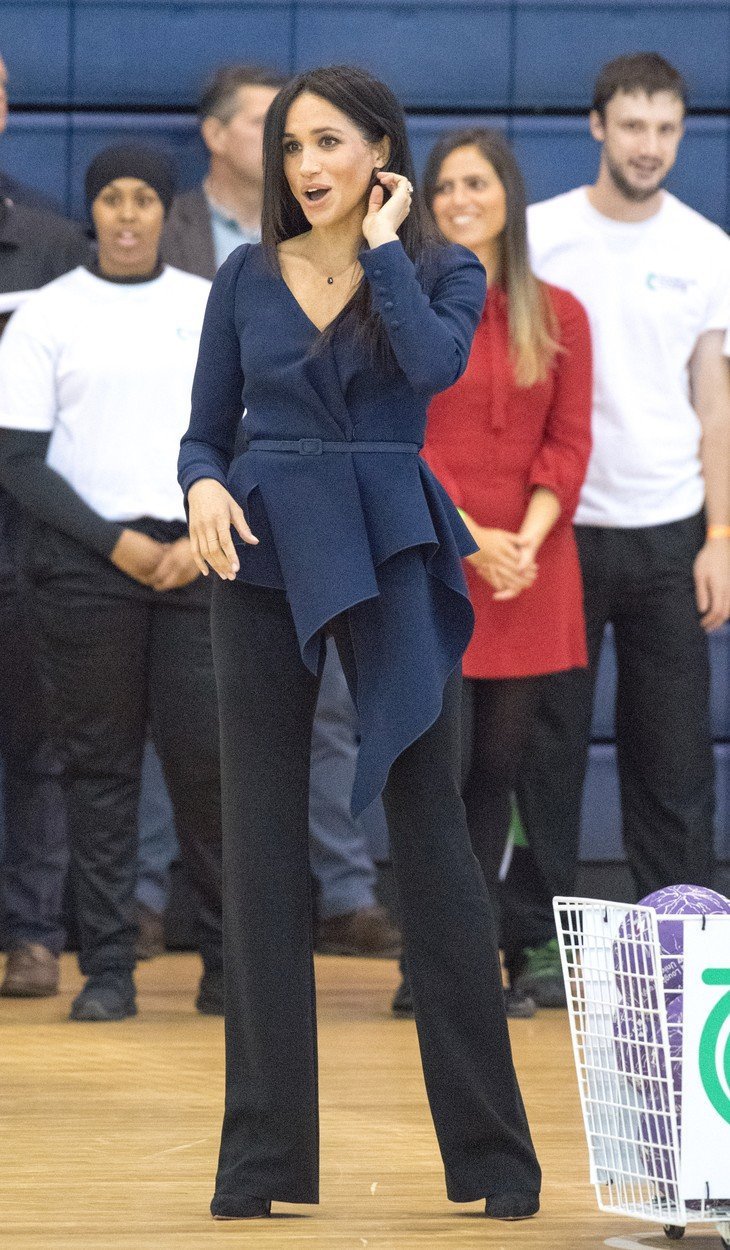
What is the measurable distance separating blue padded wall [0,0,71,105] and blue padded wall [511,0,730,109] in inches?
41.2

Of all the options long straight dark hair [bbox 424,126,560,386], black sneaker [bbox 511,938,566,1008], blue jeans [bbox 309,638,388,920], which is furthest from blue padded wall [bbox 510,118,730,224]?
black sneaker [bbox 511,938,566,1008]

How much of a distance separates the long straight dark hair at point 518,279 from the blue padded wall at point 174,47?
1.14 metres

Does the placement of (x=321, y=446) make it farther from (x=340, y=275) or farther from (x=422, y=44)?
(x=422, y=44)

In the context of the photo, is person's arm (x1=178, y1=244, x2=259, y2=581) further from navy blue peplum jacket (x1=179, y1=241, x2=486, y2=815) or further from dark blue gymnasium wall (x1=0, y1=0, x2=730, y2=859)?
dark blue gymnasium wall (x1=0, y1=0, x2=730, y2=859)

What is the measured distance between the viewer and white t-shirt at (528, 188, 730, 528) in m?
3.79

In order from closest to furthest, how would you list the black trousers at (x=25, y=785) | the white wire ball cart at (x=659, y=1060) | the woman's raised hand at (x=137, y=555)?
the white wire ball cart at (x=659, y=1060) < the woman's raised hand at (x=137, y=555) < the black trousers at (x=25, y=785)

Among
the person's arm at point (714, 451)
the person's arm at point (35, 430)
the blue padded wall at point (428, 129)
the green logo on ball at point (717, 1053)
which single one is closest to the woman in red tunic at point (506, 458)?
the person's arm at point (714, 451)

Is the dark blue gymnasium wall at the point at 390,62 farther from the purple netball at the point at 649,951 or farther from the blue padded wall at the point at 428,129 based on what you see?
the purple netball at the point at 649,951

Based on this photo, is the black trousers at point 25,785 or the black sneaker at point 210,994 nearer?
the black sneaker at point 210,994

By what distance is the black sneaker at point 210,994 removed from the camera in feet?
11.9

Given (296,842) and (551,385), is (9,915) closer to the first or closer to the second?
(551,385)

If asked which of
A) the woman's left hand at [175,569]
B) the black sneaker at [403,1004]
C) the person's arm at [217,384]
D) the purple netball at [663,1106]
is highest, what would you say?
the person's arm at [217,384]

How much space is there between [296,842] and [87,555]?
1540mm

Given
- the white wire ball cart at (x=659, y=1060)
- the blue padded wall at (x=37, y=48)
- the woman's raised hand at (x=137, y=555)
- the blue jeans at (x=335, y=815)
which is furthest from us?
the blue padded wall at (x=37, y=48)
